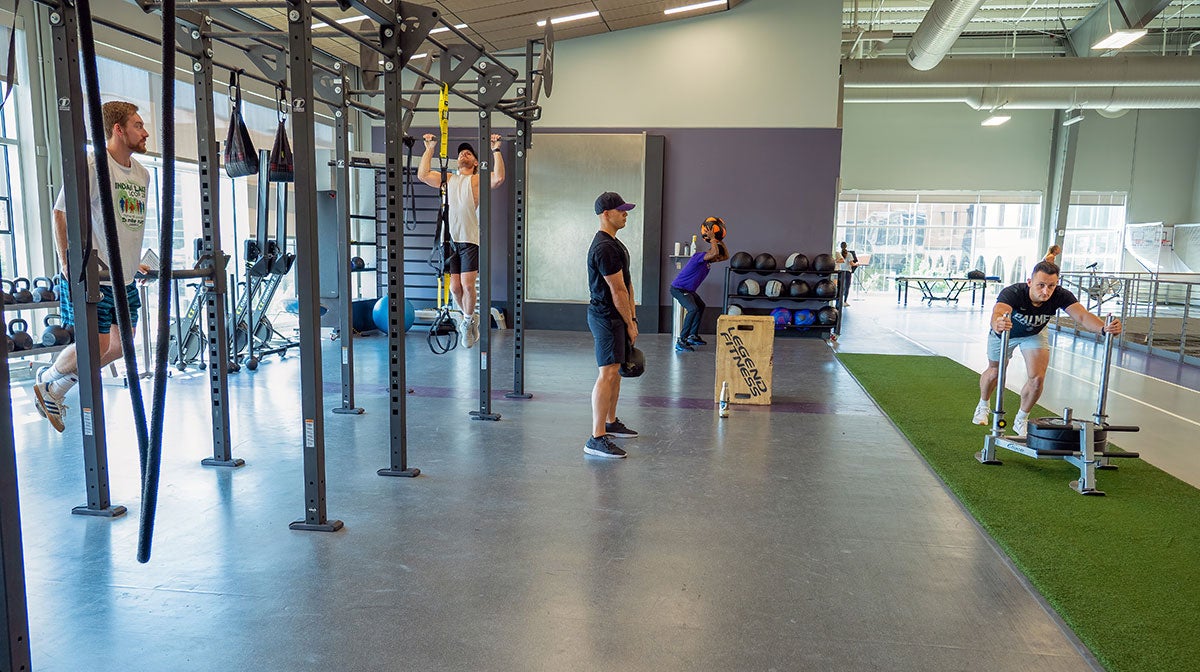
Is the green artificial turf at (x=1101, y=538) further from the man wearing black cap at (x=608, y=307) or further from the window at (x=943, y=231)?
the window at (x=943, y=231)

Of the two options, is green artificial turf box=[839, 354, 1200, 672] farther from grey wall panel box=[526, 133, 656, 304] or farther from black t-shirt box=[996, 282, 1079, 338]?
grey wall panel box=[526, 133, 656, 304]

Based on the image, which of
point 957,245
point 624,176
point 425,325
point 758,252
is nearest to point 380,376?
point 425,325

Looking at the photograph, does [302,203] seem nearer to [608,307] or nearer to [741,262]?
[608,307]

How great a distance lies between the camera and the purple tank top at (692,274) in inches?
333

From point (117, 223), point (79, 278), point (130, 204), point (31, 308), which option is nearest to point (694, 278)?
point (130, 204)

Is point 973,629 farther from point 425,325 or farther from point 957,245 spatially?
point 957,245

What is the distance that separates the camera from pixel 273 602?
2.48m

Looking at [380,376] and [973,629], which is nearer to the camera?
[973,629]

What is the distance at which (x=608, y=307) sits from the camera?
165 inches

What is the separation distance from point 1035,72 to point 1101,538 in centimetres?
1208

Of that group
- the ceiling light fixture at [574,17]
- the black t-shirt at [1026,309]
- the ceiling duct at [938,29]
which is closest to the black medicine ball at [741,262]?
the ceiling light fixture at [574,17]

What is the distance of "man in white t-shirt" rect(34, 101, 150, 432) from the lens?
3361 mm

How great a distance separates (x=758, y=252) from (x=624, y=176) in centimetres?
216

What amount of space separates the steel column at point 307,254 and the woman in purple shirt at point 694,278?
5.87m
